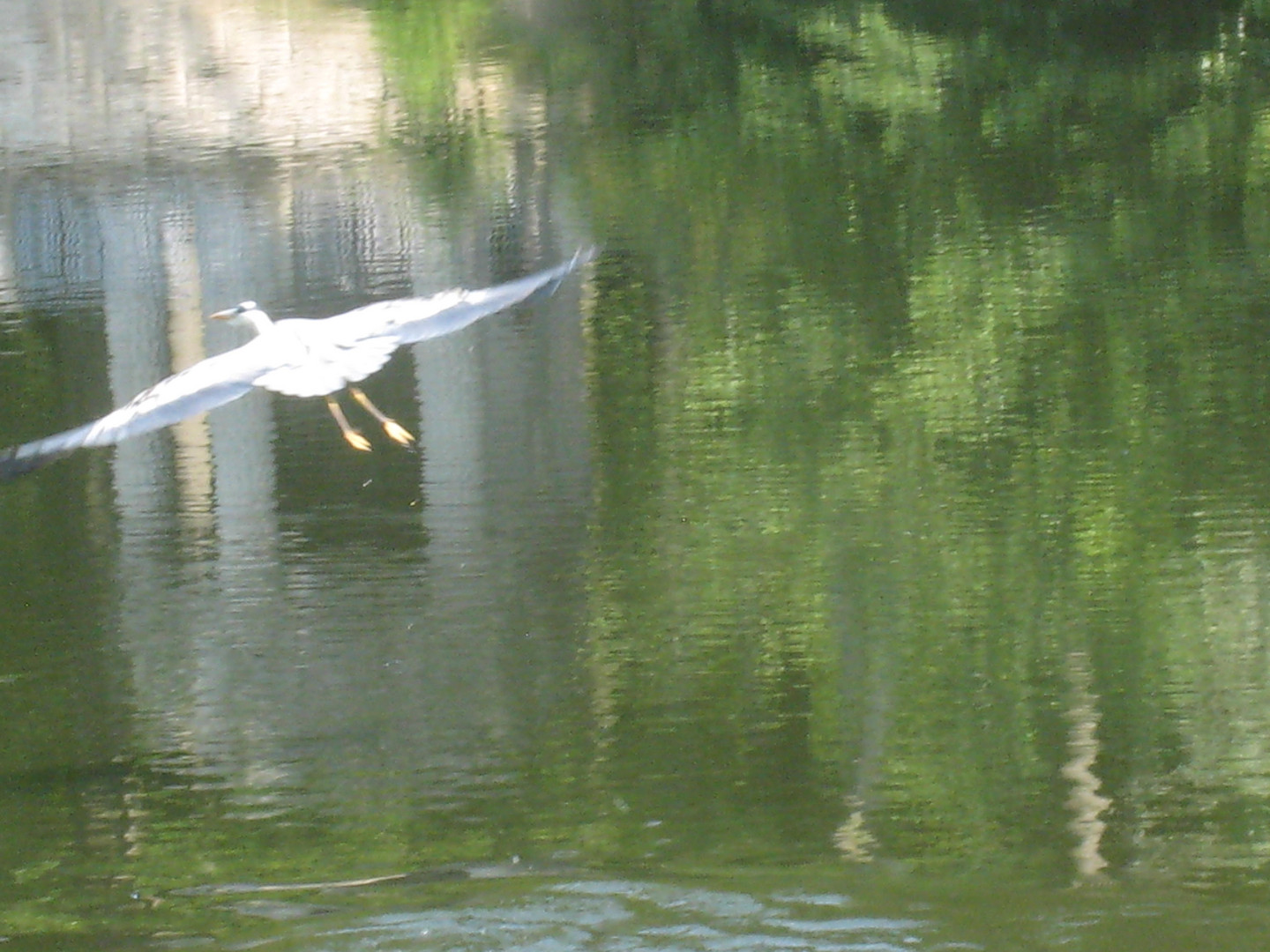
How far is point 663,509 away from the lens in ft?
9.45

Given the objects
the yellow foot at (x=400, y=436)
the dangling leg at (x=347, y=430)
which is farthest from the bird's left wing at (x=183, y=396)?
the yellow foot at (x=400, y=436)

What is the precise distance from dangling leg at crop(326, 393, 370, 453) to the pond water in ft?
0.18

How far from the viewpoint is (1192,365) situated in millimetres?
3156

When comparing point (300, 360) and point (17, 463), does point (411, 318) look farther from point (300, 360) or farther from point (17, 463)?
point (17, 463)

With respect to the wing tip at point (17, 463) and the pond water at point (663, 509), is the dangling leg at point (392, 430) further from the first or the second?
the wing tip at point (17, 463)

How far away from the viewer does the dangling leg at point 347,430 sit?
2.87 m

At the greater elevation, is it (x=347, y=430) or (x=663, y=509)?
(x=347, y=430)

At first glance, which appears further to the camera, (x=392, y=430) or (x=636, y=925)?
(x=392, y=430)

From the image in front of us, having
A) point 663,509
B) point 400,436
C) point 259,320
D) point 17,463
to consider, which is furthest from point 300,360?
point 663,509

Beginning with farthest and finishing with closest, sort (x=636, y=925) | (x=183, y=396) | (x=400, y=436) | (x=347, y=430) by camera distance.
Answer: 1. (x=400, y=436)
2. (x=347, y=430)
3. (x=183, y=396)
4. (x=636, y=925)

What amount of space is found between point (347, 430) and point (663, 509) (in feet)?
1.68

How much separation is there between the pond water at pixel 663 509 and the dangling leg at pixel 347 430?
0.18 ft

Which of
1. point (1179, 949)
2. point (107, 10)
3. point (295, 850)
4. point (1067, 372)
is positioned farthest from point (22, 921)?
point (107, 10)

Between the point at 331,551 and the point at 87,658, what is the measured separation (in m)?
0.40
